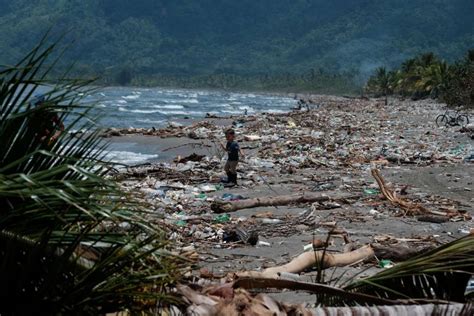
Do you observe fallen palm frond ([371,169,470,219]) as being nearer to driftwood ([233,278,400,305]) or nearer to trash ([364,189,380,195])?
trash ([364,189,380,195])

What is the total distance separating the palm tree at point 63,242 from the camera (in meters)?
2.11

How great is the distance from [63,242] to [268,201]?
7944mm

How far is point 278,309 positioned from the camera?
8.04 ft

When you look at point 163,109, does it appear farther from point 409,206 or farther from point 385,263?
point 385,263

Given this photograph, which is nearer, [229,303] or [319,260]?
[229,303]

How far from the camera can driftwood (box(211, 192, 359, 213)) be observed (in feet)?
31.4

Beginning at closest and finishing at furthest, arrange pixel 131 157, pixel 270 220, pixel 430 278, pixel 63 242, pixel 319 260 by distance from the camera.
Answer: pixel 63 242 < pixel 430 278 < pixel 319 260 < pixel 270 220 < pixel 131 157

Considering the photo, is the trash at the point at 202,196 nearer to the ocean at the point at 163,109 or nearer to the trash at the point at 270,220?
the ocean at the point at 163,109

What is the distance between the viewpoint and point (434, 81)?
70.1 meters

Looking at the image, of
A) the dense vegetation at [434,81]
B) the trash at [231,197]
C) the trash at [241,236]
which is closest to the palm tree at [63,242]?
the trash at [241,236]

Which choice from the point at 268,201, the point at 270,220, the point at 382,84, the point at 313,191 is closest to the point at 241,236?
the point at 270,220

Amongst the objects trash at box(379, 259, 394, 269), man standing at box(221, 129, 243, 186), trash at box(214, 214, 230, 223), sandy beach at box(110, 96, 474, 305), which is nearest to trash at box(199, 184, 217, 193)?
sandy beach at box(110, 96, 474, 305)

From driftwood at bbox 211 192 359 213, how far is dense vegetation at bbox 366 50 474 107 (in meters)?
32.7

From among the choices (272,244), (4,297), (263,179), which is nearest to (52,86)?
(4,297)
